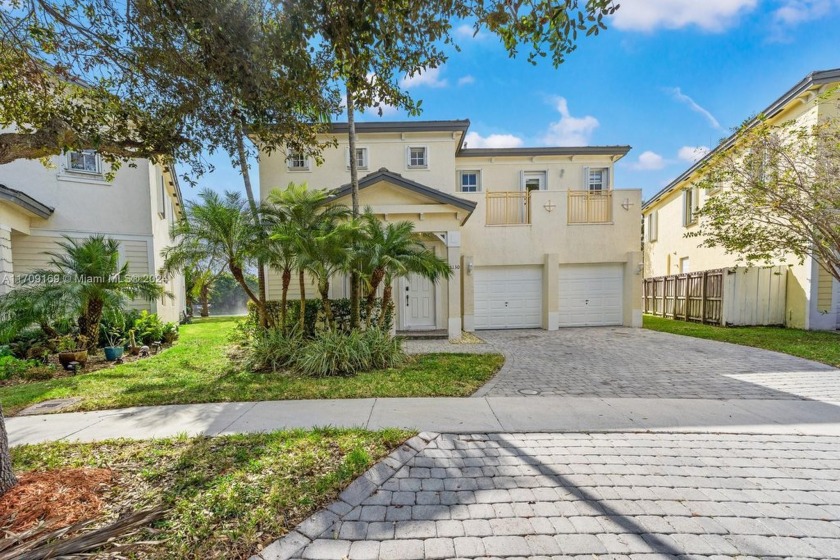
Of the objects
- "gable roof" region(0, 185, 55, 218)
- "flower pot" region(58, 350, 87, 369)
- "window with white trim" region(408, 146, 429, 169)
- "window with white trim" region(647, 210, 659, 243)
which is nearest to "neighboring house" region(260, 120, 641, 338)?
"window with white trim" region(408, 146, 429, 169)

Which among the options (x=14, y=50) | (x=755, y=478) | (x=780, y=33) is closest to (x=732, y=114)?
(x=780, y=33)

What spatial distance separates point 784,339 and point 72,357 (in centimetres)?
1797

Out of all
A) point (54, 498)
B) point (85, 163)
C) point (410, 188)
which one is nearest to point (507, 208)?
point (410, 188)

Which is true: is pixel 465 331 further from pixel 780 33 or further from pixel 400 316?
pixel 780 33

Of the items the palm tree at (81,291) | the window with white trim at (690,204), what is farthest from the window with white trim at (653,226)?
the palm tree at (81,291)

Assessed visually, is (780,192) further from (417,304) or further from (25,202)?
(25,202)

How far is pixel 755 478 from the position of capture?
319cm

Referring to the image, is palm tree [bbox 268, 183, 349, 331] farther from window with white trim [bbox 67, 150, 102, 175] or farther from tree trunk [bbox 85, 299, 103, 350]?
window with white trim [bbox 67, 150, 102, 175]

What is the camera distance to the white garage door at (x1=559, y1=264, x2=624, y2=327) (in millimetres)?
13219

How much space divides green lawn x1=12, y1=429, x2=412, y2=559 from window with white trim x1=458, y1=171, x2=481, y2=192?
14.0 meters

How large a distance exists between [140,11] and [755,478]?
7.72 metres

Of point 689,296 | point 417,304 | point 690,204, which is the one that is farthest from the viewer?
point 690,204

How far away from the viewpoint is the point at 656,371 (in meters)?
6.89

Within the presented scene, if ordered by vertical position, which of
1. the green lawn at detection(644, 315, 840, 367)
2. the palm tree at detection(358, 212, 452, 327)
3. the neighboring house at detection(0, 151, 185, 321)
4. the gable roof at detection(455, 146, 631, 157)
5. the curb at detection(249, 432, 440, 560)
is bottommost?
the green lawn at detection(644, 315, 840, 367)
